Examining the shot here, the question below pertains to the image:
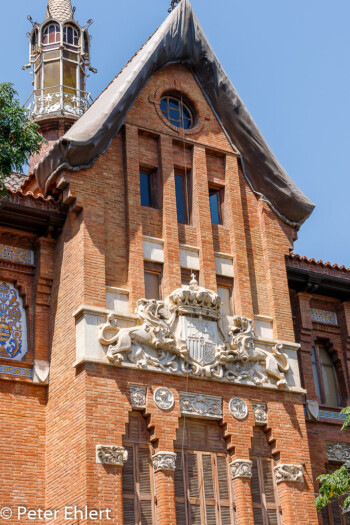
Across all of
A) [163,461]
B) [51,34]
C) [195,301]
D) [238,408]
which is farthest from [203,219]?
[51,34]

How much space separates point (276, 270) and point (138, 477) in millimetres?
6359

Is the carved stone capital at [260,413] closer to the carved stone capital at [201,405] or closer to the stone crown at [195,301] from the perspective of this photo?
the carved stone capital at [201,405]

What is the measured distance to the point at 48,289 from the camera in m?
19.8

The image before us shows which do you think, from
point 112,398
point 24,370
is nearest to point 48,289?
point 24,370

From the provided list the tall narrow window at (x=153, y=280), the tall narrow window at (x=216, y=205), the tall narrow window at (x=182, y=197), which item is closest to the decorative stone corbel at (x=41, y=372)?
the tall narrow window at (x=153, y=280)

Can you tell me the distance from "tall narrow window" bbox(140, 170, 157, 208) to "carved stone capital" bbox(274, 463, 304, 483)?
6417mm

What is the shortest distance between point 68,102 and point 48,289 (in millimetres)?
11693

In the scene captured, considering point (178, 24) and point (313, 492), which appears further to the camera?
point (178, 24)

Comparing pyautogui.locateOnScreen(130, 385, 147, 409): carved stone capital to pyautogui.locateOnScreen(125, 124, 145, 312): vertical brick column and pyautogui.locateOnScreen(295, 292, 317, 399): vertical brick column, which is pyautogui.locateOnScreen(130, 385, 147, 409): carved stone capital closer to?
pyautogui.locateOnScreen(125, 124, 145, 312): vertical brick column

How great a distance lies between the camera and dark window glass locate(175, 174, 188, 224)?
21156 millimetres

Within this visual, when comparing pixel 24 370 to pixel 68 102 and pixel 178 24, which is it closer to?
pixel 178 24

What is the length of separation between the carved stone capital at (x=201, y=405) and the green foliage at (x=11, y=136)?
5.63 meters

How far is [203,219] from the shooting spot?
21.0m

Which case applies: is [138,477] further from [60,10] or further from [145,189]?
[60,10]
